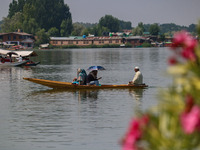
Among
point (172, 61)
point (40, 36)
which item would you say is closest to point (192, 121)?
point (172, 61)

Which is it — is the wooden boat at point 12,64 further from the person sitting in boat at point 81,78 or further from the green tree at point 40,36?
the green tree at point 40,36

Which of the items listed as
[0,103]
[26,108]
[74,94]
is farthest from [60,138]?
[74,94]

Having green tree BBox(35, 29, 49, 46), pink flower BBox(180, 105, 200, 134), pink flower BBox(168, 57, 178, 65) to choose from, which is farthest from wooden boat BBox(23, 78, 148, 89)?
green tree BBox(35, 29, 49, 46)

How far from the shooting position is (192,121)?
4.07 meters

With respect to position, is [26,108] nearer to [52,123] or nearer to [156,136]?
[52,123]

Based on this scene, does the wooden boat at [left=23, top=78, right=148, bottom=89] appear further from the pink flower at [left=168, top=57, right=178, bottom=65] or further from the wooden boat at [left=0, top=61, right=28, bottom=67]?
the wooden boat at [left=0, top=61, right=28, bottom=67]

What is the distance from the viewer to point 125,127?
19.3 m

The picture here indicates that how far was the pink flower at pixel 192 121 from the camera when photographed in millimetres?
4078

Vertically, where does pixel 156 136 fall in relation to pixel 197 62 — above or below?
below

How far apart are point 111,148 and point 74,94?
1540cm

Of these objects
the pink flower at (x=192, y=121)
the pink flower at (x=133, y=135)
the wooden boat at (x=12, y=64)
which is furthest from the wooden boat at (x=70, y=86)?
the wooden boat at (x=12, y=64)

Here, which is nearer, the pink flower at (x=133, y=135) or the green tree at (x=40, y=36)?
the pink flower at (x=133, y=135)

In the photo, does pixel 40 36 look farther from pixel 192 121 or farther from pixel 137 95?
pixel 192 121

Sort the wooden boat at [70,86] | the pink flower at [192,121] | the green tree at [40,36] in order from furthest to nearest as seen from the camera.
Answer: the green tree at [40,36] < the wooden boat at [70,86] < the pink flower at [192,121]
